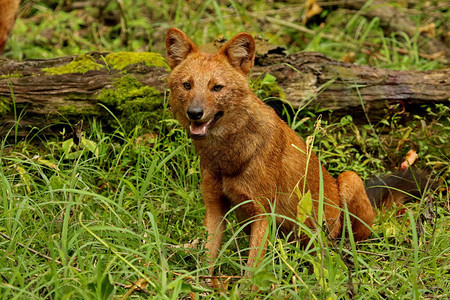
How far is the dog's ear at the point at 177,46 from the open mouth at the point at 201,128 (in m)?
0.61

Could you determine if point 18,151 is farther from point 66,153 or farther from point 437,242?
point 437,242

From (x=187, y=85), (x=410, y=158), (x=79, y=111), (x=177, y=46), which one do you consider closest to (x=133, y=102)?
(x=79, y=111)

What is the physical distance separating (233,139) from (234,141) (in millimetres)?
16

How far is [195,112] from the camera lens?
3.74m

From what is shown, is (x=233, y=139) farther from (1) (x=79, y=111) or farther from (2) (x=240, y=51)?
(1) (x=79, y=111)

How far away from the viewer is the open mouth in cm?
384

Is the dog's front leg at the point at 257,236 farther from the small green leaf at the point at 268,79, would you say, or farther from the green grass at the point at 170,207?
the small green leaf at the point at 268,79

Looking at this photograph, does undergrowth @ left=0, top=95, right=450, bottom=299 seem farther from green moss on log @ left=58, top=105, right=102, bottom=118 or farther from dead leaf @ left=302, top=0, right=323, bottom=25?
dead leaf @ left=302, top=0, right=323, bottom=25

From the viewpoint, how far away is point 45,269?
3252mm

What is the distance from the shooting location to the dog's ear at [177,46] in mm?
4195

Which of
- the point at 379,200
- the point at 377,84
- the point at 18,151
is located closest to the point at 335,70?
the point at 377,84

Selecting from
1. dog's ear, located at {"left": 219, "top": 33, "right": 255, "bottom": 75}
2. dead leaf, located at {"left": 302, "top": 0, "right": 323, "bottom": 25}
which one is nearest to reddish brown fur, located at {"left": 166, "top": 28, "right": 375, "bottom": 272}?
dog's ear, located at {"left": 219, "top": 33, "right": 255, "bottom": 75}

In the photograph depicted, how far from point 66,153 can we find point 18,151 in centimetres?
59

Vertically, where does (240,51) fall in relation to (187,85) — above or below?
above
